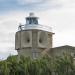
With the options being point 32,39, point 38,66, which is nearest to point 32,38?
point 32,39

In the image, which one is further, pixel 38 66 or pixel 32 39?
pixel 32 39

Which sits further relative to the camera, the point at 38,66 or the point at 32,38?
the point at 32,38

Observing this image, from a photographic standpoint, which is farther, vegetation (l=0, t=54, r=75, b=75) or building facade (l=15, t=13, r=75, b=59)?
building facade (l=15, t=13, r=75, b=59)

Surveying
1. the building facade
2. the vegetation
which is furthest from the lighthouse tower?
the vegetation

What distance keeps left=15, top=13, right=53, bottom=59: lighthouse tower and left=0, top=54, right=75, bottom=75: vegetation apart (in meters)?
13.9

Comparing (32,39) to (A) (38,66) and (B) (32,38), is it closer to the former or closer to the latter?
(B) (32,38)

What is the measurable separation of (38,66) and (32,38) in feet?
63.8

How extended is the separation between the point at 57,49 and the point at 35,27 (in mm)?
5016

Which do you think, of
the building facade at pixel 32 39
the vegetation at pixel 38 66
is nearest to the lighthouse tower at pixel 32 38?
the building facade at pixel 32 39

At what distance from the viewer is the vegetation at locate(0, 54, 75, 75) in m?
49.0

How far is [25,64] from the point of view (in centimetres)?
5050

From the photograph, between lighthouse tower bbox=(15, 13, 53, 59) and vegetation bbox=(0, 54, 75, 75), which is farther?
lighthouse tower bbox=(15, 13, 53, 59)

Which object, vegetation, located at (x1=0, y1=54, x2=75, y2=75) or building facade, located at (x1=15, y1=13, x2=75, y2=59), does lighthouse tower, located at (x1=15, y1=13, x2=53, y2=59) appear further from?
vegetation, located at (x1=0, y1=54, x2=75, y2=75)

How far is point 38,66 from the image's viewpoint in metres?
51.6
